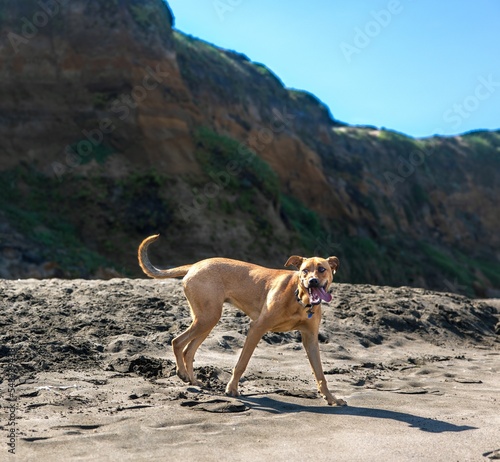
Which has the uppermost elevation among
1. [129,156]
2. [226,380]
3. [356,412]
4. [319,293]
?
[129,156]

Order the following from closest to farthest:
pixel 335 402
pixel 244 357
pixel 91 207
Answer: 1. pixel 335 402
2. pixel 244 357
3. pixel 91 207

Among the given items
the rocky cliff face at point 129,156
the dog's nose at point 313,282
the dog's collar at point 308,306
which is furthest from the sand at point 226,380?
the rocky cliff face at point 129,156

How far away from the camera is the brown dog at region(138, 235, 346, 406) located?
7055mm

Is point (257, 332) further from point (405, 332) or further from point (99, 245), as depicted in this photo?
point (99, 245)

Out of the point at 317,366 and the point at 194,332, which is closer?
the point at 317,366

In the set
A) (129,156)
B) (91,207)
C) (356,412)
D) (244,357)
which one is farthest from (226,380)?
(129,156)

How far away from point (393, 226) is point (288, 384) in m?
30.9

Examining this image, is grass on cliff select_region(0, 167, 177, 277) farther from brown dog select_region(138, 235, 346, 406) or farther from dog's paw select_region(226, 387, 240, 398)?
dog's paw select_region(226, 387, 240, 398)

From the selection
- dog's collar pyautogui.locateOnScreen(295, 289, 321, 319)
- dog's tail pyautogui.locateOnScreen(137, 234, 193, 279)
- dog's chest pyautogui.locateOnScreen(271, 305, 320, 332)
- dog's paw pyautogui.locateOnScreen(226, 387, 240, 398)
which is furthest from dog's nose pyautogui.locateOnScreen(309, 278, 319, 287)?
dog's tail pyautogui.locateOnScreen(137, 234, 193, 279)

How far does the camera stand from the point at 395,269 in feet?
112

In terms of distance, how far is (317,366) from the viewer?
23.5 ft

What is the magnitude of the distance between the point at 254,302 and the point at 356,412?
1.48 metres

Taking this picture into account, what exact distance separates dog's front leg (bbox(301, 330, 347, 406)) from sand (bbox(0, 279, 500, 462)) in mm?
109

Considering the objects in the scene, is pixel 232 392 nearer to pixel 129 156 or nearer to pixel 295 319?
pixel 295 319
